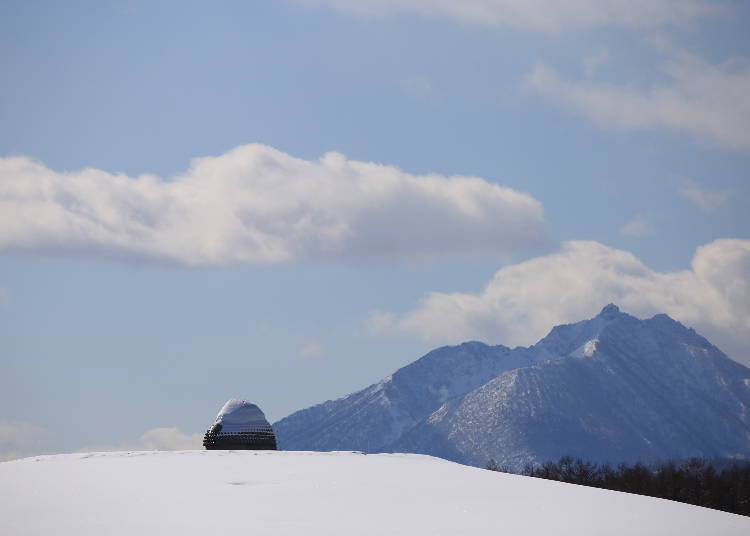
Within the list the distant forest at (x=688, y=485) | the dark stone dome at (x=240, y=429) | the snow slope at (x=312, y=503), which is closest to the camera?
the snow slope at (x=312, y=503)

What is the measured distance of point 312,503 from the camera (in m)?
24.8

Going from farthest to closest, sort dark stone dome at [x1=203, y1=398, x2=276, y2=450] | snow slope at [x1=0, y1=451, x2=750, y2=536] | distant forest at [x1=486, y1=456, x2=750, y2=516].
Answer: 1. distant forest at [x1=486, y1=456, x2=750, y2=516]
2. dark stone dome at [x1=203, y1=398, x2=276, y2=450]
3. snow slope at [x1=0, y1=451, x2=750, y2=536]

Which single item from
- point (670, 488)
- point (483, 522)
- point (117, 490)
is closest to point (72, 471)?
point (117, 490)

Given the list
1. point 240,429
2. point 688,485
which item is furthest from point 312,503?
point 688,485

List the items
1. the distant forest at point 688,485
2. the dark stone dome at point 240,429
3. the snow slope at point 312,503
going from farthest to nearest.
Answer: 1. the distant forest at point 688,485
2. the dark stone dome at point 240,429
3. the snow slope at point 312,503

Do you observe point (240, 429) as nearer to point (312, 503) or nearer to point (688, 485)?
point (312, 503)

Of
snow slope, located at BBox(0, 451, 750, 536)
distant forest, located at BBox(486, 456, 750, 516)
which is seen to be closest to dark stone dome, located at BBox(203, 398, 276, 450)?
snow slope, located at BBox(0, 451, 750, 536)

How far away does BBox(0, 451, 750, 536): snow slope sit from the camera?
22250 mm

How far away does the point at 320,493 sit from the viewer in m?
26.5

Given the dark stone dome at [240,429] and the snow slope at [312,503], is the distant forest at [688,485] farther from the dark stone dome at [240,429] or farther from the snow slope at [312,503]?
the snow slope at [312,503]

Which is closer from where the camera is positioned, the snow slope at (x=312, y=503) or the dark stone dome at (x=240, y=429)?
the snow slope at (x=312, y=503)

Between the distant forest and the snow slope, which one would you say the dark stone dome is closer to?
the snow slope

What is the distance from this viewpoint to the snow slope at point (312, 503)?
22.2 m

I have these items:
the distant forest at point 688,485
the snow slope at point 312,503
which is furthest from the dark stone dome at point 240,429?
the distant forest at point 688,485
